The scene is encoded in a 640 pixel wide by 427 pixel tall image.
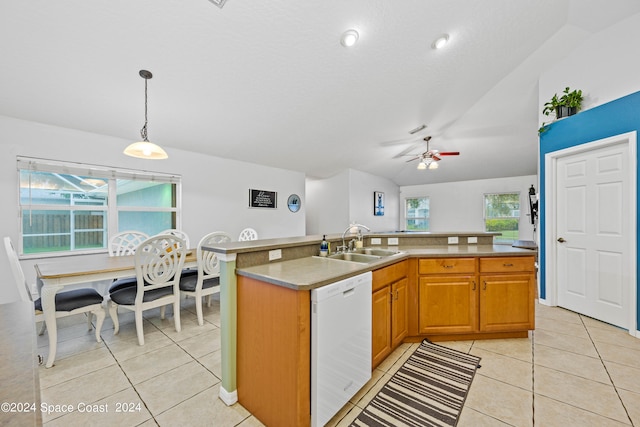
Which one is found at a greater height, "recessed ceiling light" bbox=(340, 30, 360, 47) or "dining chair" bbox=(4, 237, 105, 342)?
"recessed ceiling light" bbox=(340, 30, 360, 47)

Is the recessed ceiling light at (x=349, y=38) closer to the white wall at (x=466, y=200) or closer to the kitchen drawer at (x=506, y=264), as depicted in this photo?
the kitchen drawer at (x=506, y=264)

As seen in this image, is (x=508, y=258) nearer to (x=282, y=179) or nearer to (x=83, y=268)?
(x=83, y=268)

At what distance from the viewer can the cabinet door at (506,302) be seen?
2365mm

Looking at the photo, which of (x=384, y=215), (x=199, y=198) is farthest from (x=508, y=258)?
(x=384, y=215)

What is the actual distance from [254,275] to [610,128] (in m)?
3.97

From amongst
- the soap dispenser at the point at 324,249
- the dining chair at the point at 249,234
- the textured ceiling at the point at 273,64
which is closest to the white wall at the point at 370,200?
the textured ceiling at the point at 273,64

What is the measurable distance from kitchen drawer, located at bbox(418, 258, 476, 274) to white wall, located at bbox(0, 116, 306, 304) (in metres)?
3.69

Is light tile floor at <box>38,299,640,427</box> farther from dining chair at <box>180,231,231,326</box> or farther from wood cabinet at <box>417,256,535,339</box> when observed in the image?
dining chair at <box>180,231,231,326</box>

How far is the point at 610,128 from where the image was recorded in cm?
275

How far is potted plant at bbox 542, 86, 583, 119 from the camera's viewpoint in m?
3.09

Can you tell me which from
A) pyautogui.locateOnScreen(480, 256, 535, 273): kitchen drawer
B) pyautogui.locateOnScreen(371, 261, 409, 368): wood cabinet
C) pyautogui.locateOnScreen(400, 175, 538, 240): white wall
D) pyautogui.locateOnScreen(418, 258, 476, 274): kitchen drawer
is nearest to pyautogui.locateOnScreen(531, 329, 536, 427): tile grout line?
pyautogui.locateOnScreen(480, 256, 535, 273): kitchen drawer

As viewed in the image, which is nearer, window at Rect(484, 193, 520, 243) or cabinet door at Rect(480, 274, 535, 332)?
cabinet door at Rect(480, 274, 535, 332)

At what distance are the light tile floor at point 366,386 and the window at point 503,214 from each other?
4.93m

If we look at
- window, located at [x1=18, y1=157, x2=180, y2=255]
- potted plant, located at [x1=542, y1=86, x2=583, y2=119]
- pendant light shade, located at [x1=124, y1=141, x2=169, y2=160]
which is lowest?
window, located at [x1=18, y1=157, x2=180, y2=255]
